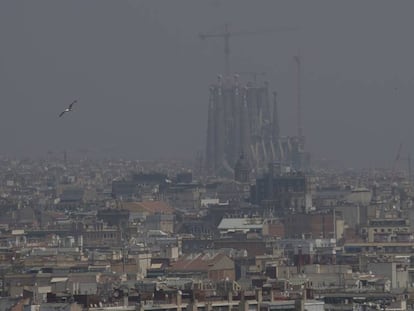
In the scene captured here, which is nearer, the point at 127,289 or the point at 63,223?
the point at 127,289

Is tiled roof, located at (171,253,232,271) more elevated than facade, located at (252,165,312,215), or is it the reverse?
facade, located at (252,165,312,215)

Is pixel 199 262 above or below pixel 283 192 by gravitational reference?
below

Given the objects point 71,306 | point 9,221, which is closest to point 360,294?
point 71,306

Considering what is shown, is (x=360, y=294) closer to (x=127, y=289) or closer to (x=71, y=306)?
(x=127, y=289)

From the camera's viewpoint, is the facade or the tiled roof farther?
the facade

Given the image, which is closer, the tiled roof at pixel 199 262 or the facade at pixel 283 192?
the tiled roof at pixel 199 262

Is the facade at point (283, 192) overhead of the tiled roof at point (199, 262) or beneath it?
overhead

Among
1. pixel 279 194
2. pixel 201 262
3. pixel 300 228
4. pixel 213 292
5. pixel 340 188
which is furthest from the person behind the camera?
pixel 340 188

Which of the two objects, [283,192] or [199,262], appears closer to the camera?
[199,262]

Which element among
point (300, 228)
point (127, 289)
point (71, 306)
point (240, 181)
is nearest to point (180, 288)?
point (127, 289)

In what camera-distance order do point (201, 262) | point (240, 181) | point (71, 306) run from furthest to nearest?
point (240, 181) → point (201, 262) → point (71, 306)
